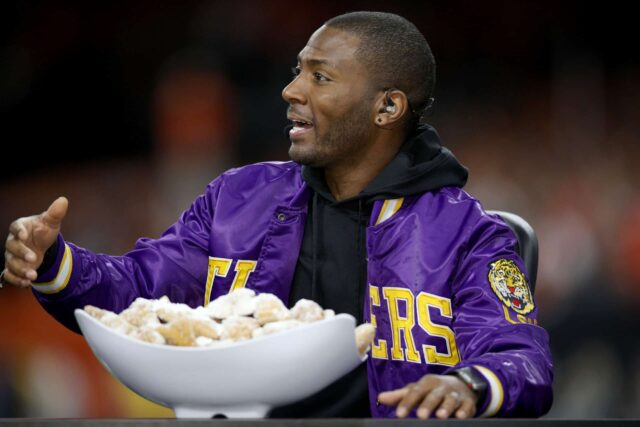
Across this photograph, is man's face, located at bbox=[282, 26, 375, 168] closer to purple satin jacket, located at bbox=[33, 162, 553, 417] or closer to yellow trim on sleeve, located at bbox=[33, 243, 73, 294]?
purple satin jacket, located at bbox=[33, 162, 553, 417]

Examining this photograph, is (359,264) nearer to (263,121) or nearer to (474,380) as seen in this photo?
(474,380)

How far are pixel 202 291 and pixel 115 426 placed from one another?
34.1 inches

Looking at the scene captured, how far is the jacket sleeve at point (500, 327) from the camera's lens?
128 cm

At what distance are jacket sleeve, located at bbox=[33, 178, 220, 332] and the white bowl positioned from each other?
1.33ft

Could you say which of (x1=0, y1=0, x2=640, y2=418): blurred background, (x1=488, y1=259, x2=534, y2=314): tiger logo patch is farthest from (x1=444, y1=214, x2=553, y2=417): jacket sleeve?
(x1=0, y1=0, x2=640, y2=418): blurred background

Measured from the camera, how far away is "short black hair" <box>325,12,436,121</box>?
1762 millimetres

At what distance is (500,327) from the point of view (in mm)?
1492

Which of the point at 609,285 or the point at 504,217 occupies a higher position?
the point at 504,217

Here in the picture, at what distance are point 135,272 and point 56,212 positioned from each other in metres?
0.39

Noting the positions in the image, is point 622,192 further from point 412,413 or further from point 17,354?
point 412,413

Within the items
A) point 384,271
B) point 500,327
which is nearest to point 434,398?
point 500,327

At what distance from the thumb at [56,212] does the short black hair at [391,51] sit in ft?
2.00

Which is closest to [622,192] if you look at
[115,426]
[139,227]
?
[139,227]

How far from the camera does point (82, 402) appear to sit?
3.16 m
